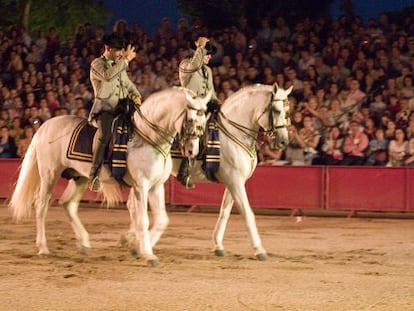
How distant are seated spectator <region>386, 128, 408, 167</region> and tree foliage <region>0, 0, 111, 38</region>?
32.5 metres

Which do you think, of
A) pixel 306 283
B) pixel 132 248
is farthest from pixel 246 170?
pixel 306 283

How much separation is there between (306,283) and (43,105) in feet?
41.4

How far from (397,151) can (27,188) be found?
7757mm

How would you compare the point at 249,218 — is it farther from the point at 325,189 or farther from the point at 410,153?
the point at 410,153

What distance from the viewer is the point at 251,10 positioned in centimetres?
3512

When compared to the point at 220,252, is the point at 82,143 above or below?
above

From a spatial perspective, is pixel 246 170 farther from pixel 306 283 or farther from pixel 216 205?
pixel 216 205

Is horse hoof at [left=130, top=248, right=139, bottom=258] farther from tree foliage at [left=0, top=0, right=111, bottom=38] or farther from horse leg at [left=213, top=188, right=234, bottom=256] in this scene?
tree foliage at [left=0, top=0, right=111, bottom=38]

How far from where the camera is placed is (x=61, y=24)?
2029 inches


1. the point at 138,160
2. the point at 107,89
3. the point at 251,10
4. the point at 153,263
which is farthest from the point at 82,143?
the point at 251,10

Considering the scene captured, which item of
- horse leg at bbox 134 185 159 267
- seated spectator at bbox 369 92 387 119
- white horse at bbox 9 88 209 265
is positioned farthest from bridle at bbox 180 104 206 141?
seated spectator at bbox 369 92 387 119

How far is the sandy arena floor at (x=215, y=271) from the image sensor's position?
A: 8.04m

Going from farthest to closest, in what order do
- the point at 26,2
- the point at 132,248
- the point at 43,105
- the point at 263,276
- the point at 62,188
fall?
the point at 26,2, the point at 43,105, the point at 62,188, the point at 132,248, the point at 263,276

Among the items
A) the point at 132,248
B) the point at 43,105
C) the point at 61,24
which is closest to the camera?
the point at 132,248
